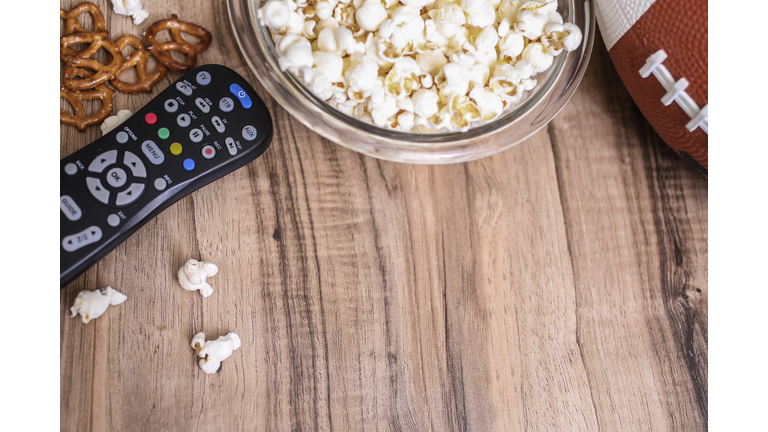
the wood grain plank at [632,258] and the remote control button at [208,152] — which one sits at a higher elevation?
the remote control button at [208,152]

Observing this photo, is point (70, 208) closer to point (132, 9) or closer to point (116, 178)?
point (116, 178)

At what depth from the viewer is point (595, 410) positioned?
59 centimetres

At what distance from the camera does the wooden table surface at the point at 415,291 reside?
0.53 meters

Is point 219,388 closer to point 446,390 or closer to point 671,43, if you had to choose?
point 446,390

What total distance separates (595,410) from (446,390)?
0.63ft

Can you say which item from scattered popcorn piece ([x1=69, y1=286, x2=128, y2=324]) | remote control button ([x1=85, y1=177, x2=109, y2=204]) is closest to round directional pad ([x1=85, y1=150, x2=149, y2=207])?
remote control button ([x1=85, y1=177, x2=109, y2=204])

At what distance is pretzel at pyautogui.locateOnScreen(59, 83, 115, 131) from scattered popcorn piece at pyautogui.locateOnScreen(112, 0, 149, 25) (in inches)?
3.3

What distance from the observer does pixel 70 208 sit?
49cm

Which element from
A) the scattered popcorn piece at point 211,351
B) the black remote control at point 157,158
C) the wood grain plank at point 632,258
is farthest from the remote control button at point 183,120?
the wood grain plank at point 632,258

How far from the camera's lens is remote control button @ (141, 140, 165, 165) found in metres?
0.52

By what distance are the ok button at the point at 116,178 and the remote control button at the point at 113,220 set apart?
0.03 m

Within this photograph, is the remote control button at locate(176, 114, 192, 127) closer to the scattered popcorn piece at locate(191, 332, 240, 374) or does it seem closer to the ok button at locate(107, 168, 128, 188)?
the ok button at locate(107, 168, 128, 188)

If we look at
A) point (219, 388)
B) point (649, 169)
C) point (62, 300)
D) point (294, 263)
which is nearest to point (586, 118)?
point (649, 169)

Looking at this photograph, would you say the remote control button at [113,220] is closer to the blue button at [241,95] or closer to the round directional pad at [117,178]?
the round directional pad at [117,178]
